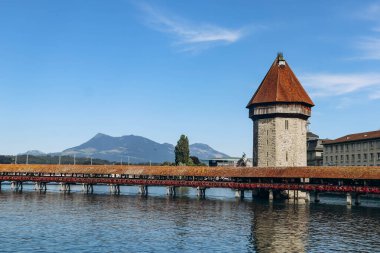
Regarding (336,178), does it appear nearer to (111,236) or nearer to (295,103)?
(295,103)

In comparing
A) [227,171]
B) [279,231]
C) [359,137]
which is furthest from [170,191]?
[279,231]

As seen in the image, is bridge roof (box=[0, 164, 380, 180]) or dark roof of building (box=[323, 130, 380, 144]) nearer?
bridge roof (box=[0, 164, 380, 180])

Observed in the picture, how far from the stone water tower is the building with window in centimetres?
1507

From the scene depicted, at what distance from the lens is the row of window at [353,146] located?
6969cm

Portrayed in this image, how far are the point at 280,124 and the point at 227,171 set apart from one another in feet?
32.6

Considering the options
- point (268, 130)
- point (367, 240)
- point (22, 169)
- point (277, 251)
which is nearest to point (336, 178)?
point (268, 130)

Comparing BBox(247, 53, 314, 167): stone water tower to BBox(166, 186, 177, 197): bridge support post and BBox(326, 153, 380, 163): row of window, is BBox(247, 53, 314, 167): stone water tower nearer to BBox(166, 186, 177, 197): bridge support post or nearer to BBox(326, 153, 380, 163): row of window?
BBox(166, 186, 177, 197): bridge support post

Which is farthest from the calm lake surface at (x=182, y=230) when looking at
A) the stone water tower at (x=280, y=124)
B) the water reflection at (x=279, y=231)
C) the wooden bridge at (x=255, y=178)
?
the stone water tower at (x=280, y=124)

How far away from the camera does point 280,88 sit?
61.8 metres

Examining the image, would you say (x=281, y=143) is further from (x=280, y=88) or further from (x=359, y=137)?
(x=359, y=137)

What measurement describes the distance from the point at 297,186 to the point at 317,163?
4070 cm

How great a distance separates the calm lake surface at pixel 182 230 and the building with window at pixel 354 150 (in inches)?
1276

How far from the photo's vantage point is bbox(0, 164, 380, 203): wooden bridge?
48.2 meters

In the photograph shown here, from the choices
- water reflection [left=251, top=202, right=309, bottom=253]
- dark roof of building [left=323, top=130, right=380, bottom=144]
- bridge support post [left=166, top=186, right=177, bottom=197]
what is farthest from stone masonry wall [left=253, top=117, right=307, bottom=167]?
water reflection [left=251, top=202, right=309, bottom=253]
